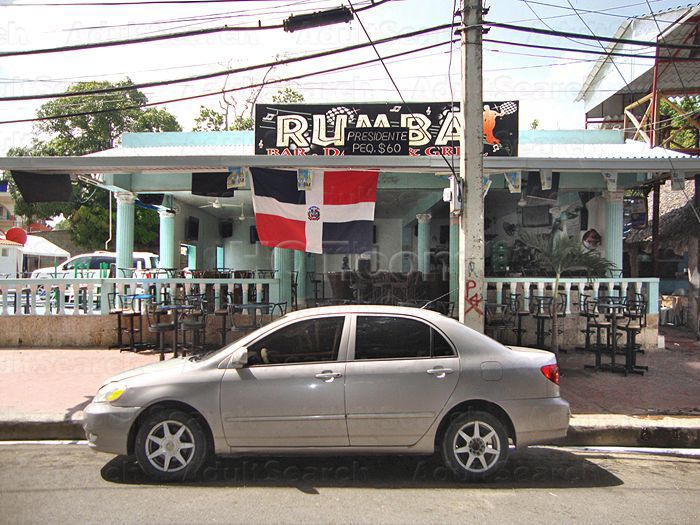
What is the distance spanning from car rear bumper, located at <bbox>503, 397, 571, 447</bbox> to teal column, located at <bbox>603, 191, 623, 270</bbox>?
312 inches

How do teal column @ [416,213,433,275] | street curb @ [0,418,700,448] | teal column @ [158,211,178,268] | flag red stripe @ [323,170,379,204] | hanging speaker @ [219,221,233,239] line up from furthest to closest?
hanging speaker @ [219,221,233,239], teal column @ [416,213,433,275], teal column @ [158,211,178,268], flag red stripe @ [323,170,379,204], street curb @ [0,418,700,448]

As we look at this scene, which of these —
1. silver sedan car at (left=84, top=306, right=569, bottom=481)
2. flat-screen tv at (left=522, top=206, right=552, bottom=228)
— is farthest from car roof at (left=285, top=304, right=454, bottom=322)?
flat-screen tv at (left=522, top=206, right=552, bottom=228)

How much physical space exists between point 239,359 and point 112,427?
1187 mm

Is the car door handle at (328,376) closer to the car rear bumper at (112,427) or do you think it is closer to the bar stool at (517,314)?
the car rear bumper at (112,427)

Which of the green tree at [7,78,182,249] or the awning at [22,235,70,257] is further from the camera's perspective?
the awning at [22,235,70,257]

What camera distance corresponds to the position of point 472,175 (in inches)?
263

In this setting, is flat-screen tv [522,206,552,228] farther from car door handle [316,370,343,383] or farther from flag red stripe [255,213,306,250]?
car door handle [316,370,343,383]

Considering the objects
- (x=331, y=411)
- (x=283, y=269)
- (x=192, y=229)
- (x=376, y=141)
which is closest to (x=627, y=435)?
(x=331, y=411)

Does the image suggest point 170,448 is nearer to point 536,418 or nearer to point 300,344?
point 300,344

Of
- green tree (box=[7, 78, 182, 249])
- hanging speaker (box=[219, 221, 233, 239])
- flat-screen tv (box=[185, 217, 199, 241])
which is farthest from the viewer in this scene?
green tree (box=[7, 78, 182, 249])

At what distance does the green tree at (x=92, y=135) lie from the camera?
2494cm

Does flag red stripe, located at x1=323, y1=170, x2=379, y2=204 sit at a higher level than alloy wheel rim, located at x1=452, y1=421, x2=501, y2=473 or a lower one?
higher

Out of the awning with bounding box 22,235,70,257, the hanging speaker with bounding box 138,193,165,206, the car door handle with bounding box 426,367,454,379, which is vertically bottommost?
the car door handle with bounding box 426,367,454,379

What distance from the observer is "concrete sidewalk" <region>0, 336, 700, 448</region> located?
219 inches
